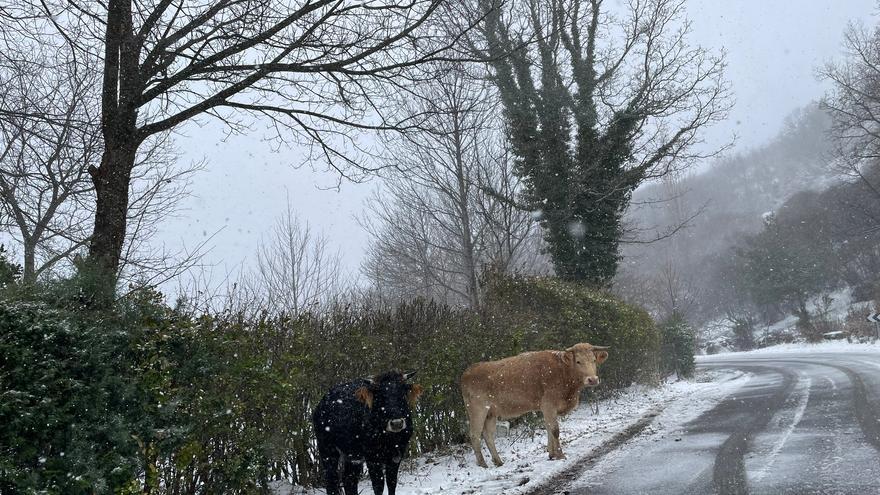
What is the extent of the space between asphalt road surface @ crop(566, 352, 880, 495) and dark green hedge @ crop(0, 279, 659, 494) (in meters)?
2.73

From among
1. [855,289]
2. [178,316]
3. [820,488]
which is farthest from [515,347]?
[855,289]

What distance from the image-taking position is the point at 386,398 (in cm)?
572

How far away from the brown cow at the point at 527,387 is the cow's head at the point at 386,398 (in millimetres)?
2342

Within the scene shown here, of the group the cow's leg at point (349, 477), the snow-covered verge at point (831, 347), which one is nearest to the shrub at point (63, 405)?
the cow's leg at point (349, 477)

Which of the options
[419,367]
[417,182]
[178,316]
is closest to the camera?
[178,316]

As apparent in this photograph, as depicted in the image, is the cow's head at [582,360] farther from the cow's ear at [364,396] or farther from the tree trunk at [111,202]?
the tree trunk at [111,202]

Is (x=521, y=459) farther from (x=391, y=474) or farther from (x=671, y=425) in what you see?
(x=671, y=425)

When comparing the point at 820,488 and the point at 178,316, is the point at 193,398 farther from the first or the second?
the point at 820,488

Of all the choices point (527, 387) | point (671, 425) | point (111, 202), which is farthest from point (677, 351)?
point (111, 202)

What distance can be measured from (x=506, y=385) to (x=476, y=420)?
602 millimetres

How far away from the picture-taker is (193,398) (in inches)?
178

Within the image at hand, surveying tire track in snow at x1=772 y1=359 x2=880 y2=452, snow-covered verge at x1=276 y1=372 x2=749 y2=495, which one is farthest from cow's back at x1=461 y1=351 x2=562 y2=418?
tire track in snow at x1=772 y1=359 x2=880 y2=452

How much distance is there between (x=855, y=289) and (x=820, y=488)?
153 feet

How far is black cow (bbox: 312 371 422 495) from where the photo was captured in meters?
5.64
